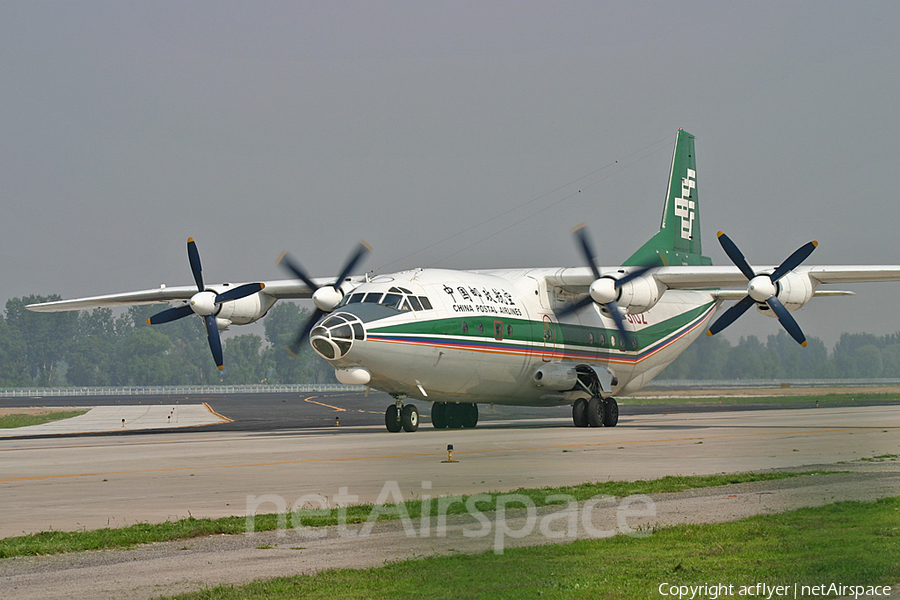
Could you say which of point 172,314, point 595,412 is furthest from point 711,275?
point 172,314

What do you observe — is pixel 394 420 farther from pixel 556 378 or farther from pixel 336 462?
pixel 336 462

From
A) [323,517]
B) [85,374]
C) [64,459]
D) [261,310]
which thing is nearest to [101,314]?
[85,374]

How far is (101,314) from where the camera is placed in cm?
17812

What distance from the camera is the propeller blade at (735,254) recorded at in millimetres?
31875

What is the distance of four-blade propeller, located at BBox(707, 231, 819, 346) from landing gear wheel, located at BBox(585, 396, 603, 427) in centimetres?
461

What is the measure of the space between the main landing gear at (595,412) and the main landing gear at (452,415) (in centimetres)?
372

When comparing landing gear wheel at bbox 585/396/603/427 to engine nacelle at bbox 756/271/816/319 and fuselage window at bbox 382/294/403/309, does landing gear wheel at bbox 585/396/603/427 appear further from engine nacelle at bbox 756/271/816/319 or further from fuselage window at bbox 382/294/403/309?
fuselage window at bbox 382/294/403/309

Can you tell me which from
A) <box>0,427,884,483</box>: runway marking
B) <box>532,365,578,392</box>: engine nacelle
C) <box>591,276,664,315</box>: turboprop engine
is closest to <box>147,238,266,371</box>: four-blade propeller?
<box>532,365,578,392</box>: engine nacelle

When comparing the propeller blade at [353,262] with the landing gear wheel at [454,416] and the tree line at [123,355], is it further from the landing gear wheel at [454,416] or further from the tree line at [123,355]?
the tree line at [123,355]

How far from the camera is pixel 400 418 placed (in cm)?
3048

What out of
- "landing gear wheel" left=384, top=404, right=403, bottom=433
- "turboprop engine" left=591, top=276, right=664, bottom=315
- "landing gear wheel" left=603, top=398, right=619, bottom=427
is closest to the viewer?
"landing gear wheel" left=384, top=404, right=403, bottom=433

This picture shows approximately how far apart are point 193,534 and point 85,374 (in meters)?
170

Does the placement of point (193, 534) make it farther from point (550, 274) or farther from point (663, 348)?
point (663, 348)

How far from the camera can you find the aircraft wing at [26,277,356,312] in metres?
36.6
